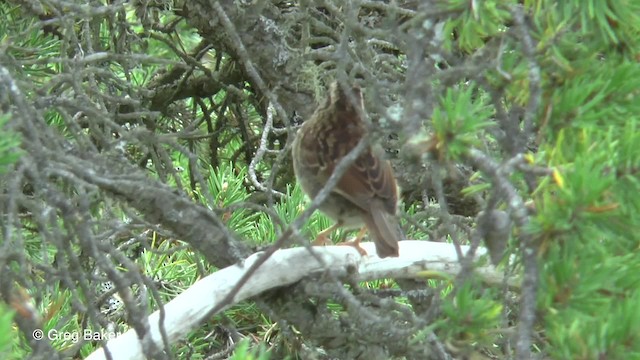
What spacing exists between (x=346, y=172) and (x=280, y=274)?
1019 millimetres

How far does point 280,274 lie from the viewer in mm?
2723

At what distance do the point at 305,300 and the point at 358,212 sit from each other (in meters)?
0.93

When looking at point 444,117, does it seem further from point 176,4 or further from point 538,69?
point 176,4

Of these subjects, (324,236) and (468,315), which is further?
(324,236)

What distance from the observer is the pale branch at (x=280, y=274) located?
8.25ft

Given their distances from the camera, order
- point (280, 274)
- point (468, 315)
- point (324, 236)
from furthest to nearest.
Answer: point (324, 236) < point (280, 274) < point (468, 315)

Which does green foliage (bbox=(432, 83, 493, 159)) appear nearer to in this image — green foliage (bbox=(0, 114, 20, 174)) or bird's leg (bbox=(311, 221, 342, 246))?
green foliage (bbox=(0, 114, 20, 174))

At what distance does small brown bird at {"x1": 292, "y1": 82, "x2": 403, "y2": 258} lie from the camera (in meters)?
3.57

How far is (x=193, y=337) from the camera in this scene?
3502mm

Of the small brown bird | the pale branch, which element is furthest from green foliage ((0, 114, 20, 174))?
the small brown bird

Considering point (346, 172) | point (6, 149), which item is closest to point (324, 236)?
point (346, 172)

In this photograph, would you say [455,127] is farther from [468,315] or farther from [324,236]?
[324,236]

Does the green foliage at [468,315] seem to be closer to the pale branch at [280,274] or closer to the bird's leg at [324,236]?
the pale branch at [280,274]

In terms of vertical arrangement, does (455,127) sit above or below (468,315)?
above
